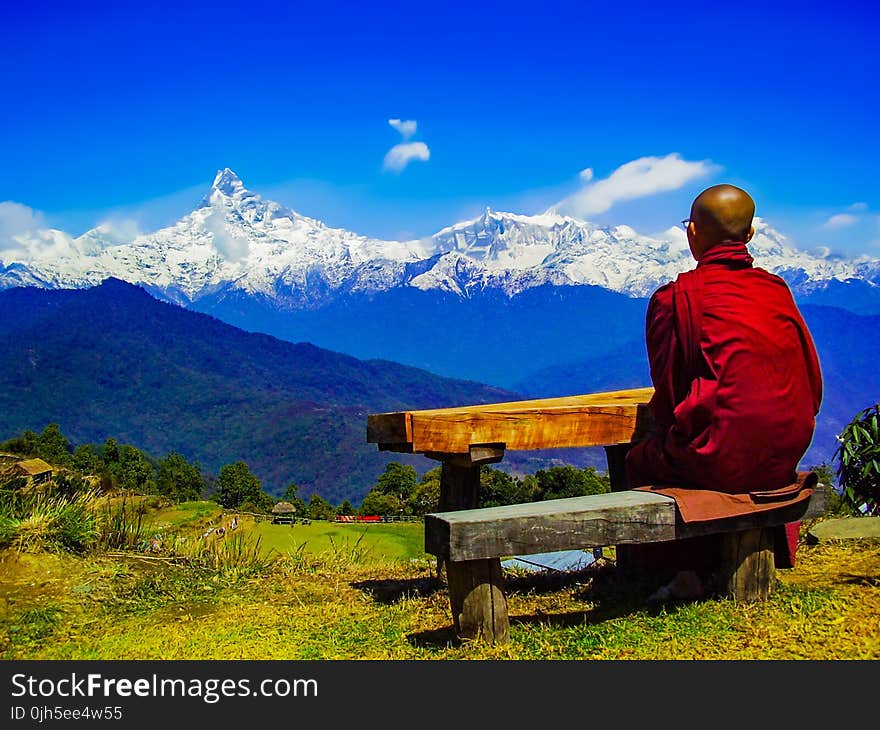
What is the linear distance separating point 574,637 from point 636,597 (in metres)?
0.93

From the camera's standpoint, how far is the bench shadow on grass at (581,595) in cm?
517

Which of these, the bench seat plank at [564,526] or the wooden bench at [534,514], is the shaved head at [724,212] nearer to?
the wooden bench at [534,514]

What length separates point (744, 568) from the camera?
5.27 meters

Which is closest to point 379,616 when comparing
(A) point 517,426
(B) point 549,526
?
(A) point 517,426

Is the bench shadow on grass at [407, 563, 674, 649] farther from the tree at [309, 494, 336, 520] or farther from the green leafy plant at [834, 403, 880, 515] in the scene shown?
the tree at [309, 494, 336, 520]

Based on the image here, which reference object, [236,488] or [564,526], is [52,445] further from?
[236,488]

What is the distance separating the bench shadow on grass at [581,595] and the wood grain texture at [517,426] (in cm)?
102

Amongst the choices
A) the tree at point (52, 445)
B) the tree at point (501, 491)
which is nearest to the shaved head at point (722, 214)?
the tree at point (52, 445)

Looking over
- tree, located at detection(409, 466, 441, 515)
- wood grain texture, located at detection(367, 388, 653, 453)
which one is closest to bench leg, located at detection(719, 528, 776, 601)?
wood grain texture, located at detection(367, 388, 653, 453)

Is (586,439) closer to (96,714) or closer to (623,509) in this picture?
(623,509)

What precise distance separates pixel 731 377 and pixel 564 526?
1339 mm

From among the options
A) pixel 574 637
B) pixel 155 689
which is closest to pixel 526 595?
pixel 574 637

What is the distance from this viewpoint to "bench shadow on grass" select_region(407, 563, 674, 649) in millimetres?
5168

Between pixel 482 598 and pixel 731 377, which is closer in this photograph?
pixel 482 598
